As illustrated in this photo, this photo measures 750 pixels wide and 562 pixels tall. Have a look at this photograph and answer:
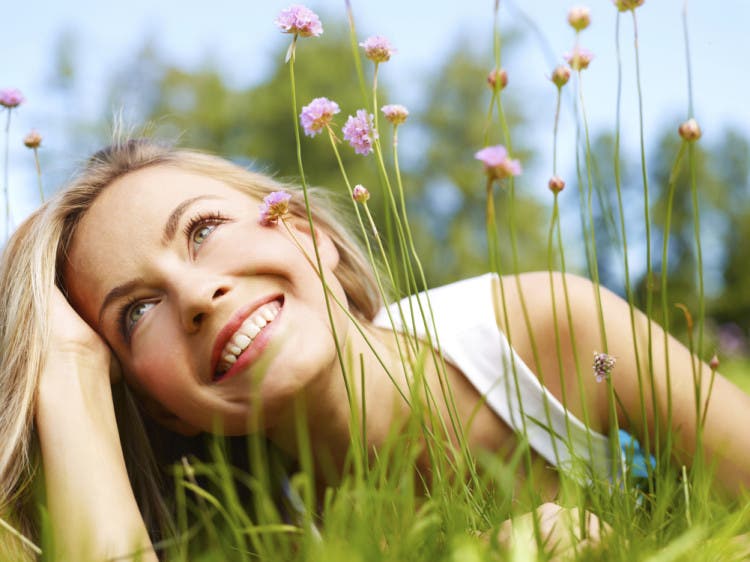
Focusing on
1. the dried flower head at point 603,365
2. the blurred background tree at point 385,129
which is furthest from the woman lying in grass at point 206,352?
the blurred background tree at point 385,129

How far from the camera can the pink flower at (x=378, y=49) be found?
5.61 feet

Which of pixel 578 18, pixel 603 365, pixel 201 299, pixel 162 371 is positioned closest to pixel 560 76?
pixel 578 18

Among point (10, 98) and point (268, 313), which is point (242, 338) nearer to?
point (268, 313)

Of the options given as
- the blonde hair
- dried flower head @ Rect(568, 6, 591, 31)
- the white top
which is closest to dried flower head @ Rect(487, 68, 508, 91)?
dried flower head @ Rect(568, 6, 591, 31)

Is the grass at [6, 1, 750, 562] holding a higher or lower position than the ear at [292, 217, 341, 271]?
lower

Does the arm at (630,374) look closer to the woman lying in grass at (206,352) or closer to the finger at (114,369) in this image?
the woman lying in grass at (206,352)

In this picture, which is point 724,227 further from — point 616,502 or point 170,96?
point 616,502

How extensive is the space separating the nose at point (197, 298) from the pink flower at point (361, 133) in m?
0.59

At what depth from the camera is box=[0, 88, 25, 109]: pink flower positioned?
2428 millimetres

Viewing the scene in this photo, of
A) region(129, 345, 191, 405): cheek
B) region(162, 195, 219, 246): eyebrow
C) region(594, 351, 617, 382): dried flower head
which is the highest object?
region(162, 195, 219, 246): eyebrow

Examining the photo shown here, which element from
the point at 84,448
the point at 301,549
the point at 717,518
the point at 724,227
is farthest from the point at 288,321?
the point at 724,227

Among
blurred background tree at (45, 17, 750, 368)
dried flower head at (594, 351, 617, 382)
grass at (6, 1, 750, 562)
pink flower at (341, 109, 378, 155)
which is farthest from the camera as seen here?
blurred background tree at (45, 17, 750, 368)

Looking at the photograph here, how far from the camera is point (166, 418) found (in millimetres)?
2715

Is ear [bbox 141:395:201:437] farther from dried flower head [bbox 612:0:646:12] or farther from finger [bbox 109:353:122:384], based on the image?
dried flower head [bbox 612:0:646:12]
